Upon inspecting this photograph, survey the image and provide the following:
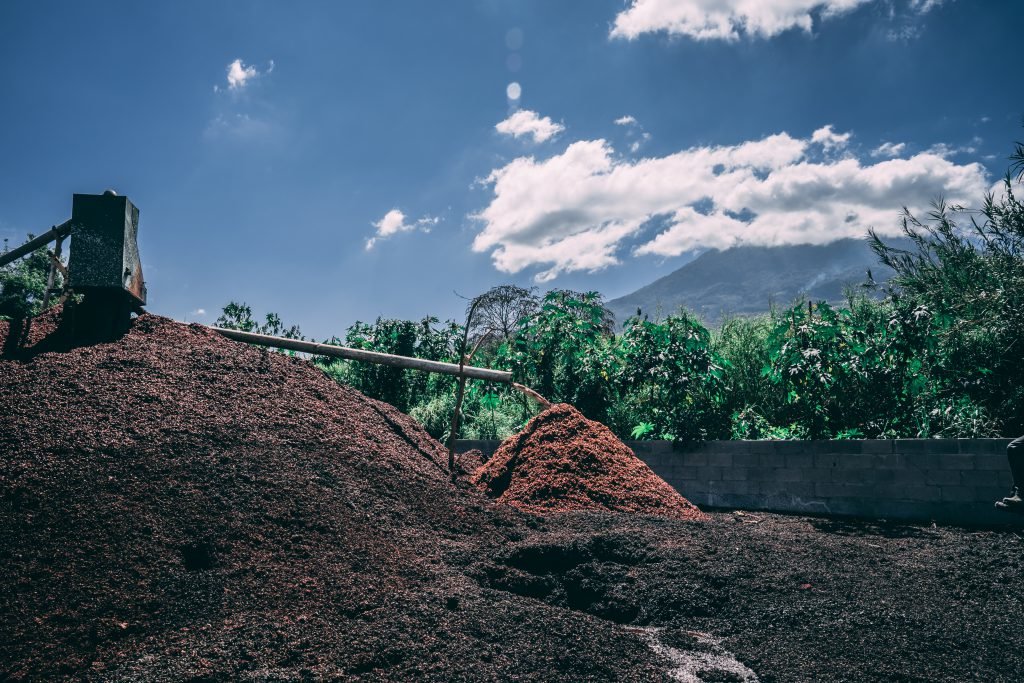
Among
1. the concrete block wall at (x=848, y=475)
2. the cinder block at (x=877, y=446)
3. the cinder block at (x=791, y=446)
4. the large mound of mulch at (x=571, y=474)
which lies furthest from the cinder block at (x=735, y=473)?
the cinder block at (x=877, y=446)

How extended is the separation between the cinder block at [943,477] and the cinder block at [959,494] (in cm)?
4

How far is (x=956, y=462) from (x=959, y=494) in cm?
28

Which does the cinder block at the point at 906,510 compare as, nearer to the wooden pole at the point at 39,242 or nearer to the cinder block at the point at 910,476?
the cinder block at the point at 910,476

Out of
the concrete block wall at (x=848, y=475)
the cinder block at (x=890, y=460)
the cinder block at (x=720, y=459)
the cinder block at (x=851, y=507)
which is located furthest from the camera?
the cinder block at (x=720, y=459)

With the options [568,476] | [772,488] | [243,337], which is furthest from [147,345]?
[772,488]

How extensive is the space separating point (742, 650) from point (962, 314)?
5240 millimetres

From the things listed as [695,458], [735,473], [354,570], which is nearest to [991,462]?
[735,473]

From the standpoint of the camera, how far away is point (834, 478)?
5.86 m

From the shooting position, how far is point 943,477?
5355 millimetres

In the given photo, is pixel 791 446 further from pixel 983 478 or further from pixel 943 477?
pixel 983 478

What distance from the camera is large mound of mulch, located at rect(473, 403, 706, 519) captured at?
5.31 m

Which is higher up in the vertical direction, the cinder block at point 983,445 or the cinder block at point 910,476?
the cinder block at point 983,445

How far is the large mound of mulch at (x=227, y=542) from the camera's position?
2.59m

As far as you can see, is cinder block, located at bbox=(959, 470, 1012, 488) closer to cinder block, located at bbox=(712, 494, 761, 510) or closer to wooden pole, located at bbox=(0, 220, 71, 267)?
cinder block, located at bbox=(712, 494, 761, 510)
